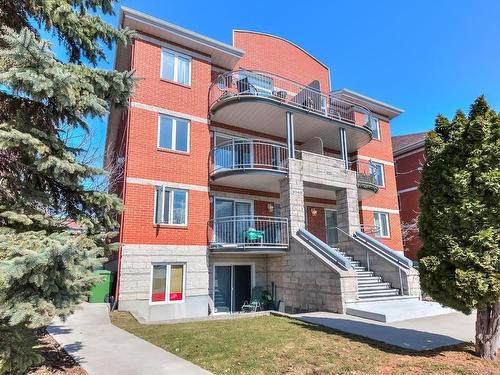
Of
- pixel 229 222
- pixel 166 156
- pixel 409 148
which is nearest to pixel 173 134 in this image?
pixel 166 156

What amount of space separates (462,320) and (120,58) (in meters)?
17.5

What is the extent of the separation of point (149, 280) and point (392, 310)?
337 inches

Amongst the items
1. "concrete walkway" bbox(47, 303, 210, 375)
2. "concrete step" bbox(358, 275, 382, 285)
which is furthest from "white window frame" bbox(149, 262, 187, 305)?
"concrete step" bbox(358, 275, 382, 285)

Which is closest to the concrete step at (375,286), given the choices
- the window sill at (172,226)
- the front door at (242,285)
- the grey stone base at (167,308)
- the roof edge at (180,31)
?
the front door at (242,285)

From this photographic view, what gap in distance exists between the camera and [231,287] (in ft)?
49.9

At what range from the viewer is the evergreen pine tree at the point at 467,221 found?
19.5 feet

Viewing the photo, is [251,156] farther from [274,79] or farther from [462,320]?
[462,320]

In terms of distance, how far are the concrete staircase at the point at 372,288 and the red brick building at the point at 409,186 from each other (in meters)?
12.7

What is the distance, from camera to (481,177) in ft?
19.9

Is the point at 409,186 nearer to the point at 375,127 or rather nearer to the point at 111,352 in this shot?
the point at 375,127

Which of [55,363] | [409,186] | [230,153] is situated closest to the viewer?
[55,363]

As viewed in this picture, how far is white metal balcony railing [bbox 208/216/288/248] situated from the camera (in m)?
14.1

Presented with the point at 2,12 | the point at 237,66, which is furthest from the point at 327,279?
the point at 237,66

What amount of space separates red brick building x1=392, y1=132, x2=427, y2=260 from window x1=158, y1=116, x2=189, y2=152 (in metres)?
18.3
